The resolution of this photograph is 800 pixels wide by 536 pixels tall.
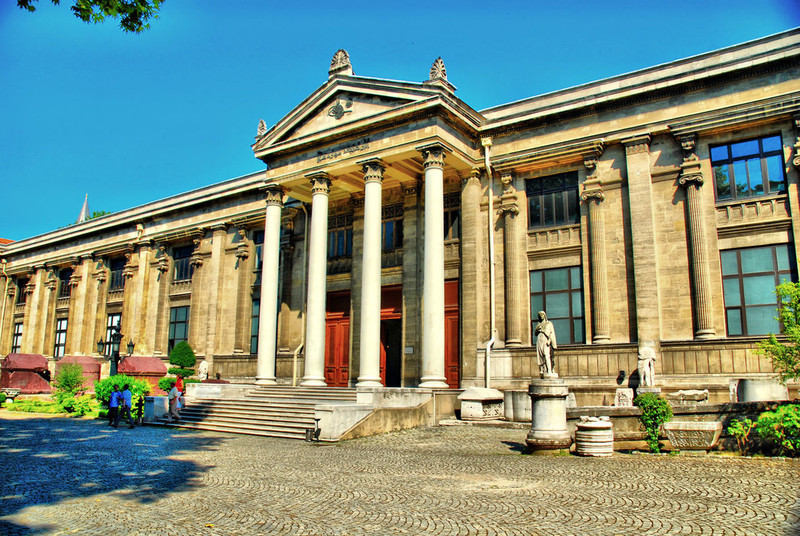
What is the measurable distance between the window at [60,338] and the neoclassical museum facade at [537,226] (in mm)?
18249

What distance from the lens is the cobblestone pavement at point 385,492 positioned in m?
7.42

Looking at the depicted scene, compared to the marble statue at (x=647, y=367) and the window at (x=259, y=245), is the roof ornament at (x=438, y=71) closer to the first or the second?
the marble statue at (x=647, y=367)

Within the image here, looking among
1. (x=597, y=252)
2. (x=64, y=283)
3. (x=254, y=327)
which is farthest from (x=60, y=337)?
(x=597, y=252)

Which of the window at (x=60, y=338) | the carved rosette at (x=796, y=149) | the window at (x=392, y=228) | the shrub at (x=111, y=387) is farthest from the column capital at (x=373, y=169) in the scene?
the window at (x=60, y=338)

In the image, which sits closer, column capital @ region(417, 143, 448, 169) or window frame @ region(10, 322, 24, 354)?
column capital @ region(417, 143, 448, 169)

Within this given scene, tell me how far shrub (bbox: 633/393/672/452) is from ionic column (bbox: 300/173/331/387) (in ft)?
41.5

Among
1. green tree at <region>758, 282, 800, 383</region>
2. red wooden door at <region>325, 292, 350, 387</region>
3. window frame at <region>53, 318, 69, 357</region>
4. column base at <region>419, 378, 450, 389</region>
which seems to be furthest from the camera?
window frame at <region>53, 318, 69, 357</region>

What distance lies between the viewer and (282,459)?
13531 mm

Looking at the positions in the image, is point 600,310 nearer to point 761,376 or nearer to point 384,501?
point 761,376

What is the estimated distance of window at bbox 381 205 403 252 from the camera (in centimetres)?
2693

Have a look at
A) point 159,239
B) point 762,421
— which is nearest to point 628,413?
point 762,421

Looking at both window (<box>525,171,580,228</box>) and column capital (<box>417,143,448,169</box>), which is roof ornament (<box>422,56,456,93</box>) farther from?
window (<box>525,171,580,228</box>)

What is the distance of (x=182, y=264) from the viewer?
36125 mm

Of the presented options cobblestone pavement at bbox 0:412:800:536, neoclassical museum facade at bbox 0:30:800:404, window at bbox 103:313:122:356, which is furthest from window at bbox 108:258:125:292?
cobblestone pavement at bbox 0:412:800:536
